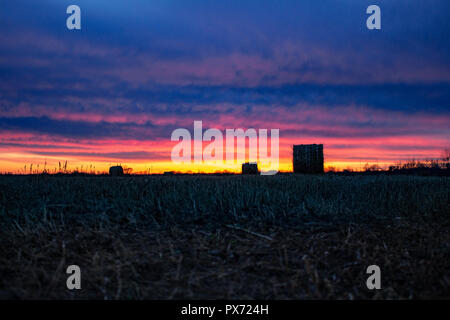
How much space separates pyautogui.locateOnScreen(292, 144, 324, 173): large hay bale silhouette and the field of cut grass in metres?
16.0

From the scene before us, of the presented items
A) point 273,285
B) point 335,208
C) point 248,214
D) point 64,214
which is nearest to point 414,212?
point 335,208

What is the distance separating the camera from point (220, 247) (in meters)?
5.65

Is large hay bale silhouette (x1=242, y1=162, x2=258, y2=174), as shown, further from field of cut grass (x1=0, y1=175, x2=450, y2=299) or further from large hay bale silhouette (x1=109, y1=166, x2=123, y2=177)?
field of cut grass (x1=0, y1=175, x2=450, y2=299)

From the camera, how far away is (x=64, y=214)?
7.25 meters

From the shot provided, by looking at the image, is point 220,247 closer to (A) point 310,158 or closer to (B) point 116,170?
(A) point 310,158

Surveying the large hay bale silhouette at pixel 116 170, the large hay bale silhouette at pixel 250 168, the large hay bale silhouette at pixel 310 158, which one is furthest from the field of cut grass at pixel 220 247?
the large hay bale silhouette at pixel 250 168

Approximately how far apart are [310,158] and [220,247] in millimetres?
19659

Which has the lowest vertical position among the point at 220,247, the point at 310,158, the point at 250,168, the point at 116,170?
the point at 220,247

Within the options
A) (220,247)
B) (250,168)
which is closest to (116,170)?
(250,168)

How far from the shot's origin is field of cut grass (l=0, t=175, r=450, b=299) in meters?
4.55

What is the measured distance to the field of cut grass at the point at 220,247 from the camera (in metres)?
4.55

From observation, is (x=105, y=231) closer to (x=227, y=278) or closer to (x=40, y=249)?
(x=40, y=249)
